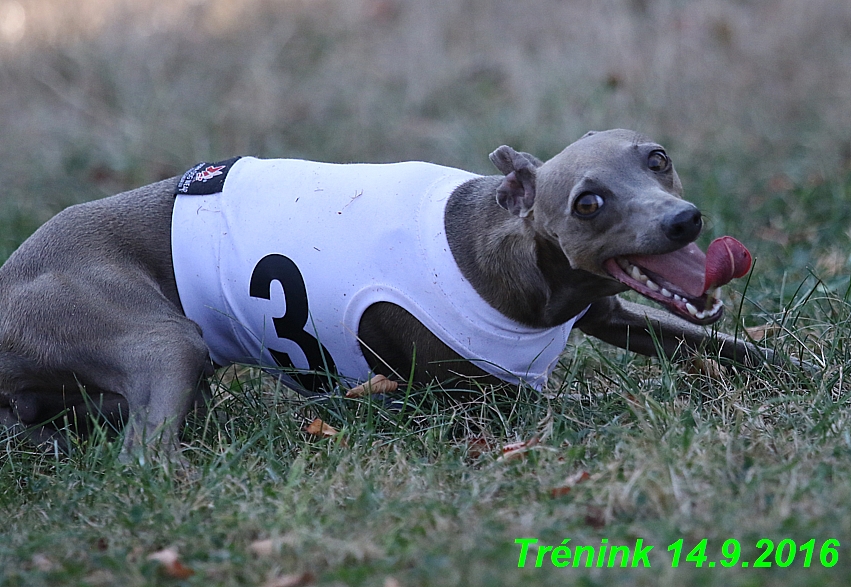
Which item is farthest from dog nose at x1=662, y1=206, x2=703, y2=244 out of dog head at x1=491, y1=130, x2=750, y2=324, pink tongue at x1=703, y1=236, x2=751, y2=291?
pink tongue at x1=703, y1=236, x2=751, y2=291

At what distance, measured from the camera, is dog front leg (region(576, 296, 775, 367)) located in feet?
12.5

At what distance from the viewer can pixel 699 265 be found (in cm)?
325

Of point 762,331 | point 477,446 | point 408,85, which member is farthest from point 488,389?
point 408,85

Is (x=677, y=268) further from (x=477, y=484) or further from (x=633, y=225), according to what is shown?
(x=477, y=484)

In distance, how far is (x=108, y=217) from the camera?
3.94 meters

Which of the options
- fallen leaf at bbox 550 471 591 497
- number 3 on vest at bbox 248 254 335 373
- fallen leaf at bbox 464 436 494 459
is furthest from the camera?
number 3 on vest at bbox 248 254 335 373

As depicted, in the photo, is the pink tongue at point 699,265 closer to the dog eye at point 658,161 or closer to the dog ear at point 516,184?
the dog eye at point 658,161

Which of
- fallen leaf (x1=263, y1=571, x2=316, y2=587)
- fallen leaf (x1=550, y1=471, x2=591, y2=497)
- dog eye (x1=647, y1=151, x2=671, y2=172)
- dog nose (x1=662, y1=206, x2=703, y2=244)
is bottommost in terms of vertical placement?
fallen leaf (x1=263, y1=571, x2=316, y2=587)

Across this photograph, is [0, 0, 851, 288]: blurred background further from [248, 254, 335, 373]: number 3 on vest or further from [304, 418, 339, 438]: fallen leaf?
[304, 418, 339, 438]: fallen leaf

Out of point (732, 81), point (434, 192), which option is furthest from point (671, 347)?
point (732, 81)

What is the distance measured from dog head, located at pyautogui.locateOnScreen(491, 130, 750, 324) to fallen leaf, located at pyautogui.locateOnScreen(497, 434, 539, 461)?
1.89ft

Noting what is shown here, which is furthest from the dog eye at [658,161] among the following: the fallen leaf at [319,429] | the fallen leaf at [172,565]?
the fallen leaf at [172,565]

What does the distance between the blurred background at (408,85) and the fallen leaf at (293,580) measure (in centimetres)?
414

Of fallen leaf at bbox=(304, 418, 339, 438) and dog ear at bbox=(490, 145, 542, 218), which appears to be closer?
dog ear at bbox=(490, 145, 542, 218)
